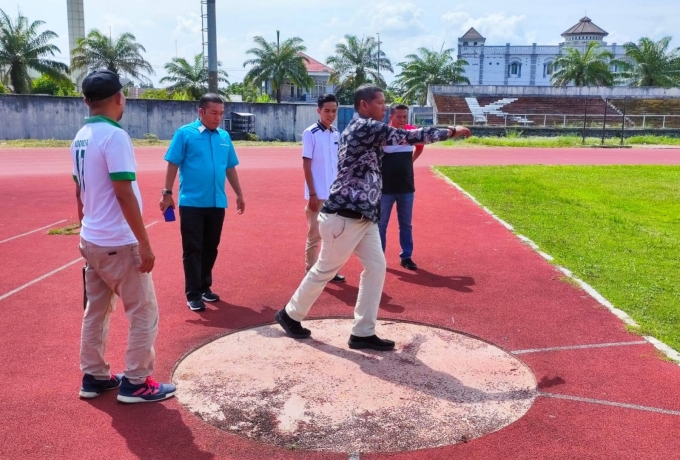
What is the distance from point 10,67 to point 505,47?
200 feet

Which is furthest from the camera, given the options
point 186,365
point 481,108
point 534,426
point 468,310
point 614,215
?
point 481,108

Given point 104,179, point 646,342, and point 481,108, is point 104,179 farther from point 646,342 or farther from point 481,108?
point 481,108

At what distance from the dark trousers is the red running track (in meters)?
0.27

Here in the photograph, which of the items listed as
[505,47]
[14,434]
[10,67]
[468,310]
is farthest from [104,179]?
[505,47]

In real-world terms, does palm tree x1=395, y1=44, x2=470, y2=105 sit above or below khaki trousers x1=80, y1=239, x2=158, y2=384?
above

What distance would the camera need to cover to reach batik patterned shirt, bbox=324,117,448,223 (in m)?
4.61

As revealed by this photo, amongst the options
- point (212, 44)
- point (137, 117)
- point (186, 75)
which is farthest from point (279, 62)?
point (212, 44)

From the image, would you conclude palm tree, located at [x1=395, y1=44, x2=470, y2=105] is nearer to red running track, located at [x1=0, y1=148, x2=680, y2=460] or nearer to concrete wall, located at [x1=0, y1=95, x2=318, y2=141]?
concrete wall, located at [x1=0, y1=95, x2=318, y2=141]

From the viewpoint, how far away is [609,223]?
417 inches

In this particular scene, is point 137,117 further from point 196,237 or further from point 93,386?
point 93,386

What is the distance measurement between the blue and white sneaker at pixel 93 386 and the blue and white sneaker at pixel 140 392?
0.16m

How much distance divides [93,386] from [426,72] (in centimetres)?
5798

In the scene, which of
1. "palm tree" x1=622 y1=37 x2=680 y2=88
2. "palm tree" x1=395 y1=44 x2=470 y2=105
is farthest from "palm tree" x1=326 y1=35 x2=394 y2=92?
"palm tree" x1=622 y1=37 x2=680 y2=88

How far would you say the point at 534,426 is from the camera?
152 inches
